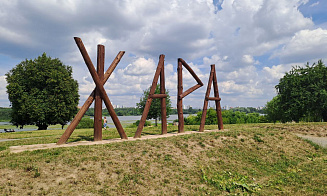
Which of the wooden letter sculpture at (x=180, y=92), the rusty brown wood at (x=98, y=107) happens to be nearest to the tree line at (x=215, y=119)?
the wooden letter sculpture at (x=180, y=92)

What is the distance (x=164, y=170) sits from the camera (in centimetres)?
802

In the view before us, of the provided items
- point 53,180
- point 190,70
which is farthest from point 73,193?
point 190,70

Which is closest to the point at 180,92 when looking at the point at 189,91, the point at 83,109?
the point at 189,91

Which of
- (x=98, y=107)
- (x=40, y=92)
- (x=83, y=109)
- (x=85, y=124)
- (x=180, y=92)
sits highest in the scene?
(x=40, y=92)

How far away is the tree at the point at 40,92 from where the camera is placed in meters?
23.7

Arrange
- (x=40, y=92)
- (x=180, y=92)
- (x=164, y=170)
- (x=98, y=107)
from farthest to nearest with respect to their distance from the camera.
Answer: (x=40, y=92) → (x=180, y=92) → (x=98, y=107) → (x=164, y=170)

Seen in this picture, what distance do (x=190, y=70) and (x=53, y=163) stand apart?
1158cm

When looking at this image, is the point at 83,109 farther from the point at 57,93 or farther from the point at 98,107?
the point at 57,93

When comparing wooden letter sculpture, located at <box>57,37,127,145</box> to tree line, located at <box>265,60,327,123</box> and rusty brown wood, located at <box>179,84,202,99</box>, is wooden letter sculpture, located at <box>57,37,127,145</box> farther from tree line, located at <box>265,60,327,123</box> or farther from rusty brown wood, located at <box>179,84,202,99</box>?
tree line, located at <box>265,60,327,123</box>

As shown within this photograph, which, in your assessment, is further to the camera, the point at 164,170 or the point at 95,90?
the point at 95,90

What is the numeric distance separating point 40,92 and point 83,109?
17.6 meters

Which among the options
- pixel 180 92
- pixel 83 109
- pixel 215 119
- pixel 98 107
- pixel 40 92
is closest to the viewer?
pixel 83 109

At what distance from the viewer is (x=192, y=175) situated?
26.8 feet

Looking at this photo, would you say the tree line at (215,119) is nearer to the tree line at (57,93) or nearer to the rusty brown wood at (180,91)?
the tree line at (57,93)
